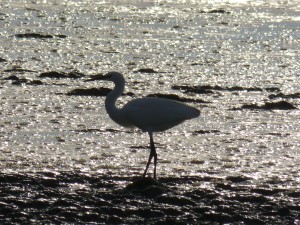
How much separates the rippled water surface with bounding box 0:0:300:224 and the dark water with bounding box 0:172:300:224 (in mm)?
18

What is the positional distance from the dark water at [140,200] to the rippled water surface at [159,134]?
18 mm

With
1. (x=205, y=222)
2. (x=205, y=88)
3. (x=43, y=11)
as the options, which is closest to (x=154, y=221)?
(x=205, y=222)

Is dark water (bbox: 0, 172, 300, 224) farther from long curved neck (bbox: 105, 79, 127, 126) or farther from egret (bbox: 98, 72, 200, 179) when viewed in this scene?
long curved neck (bbox: 105, 79, 127, 126)

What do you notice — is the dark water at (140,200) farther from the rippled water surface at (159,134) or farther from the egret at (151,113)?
the egret at (151,113)

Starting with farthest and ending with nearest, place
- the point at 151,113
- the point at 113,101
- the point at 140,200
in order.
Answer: the point at 113,101
the point at 151,113
the point at 140,200

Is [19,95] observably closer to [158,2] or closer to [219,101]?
[219,101]

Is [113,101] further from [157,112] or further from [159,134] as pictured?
[159,134]

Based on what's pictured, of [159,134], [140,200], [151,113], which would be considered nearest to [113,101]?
[151,113]

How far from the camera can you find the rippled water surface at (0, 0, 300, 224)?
8.37 m

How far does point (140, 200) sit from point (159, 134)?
341 cm

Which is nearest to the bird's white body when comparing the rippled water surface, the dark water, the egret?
the egret

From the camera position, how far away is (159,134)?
11.8m

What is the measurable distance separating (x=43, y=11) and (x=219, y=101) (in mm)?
10518

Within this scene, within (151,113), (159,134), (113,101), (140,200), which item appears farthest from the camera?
(159,134)
